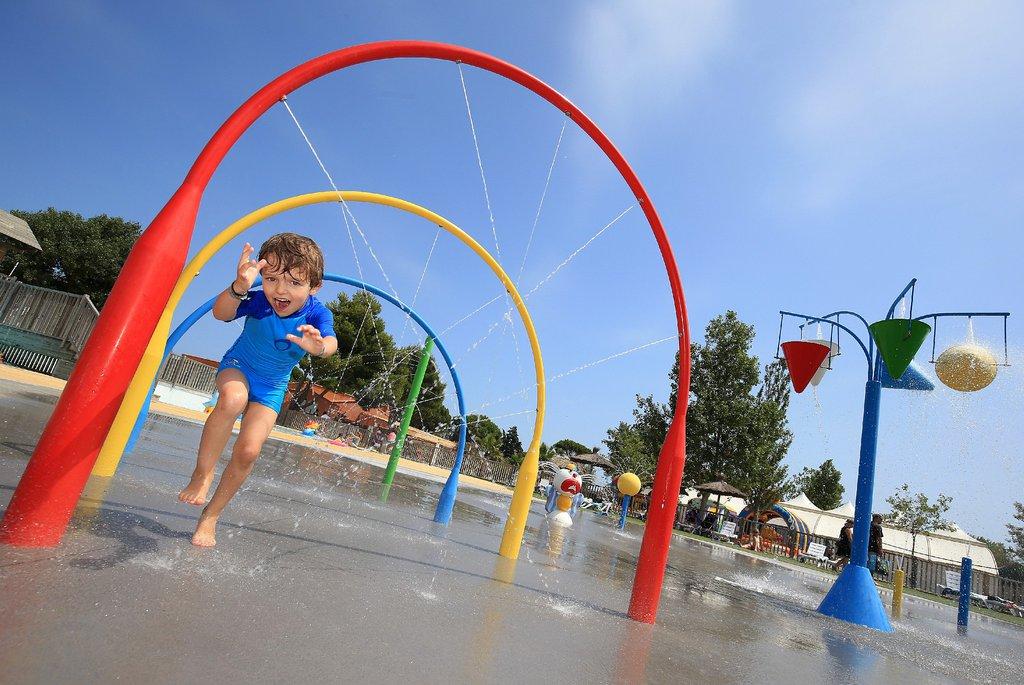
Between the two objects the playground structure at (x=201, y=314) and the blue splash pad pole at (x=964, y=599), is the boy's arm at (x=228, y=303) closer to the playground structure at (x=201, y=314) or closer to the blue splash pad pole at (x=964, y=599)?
the playground structure at (x=201, y=314)

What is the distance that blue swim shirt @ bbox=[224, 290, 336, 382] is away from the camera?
3027 millimetres

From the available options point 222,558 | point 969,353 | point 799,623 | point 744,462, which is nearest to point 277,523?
point 222,558

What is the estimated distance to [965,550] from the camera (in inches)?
1452

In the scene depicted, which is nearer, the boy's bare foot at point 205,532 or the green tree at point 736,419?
the boy's bare foot at point 205,532

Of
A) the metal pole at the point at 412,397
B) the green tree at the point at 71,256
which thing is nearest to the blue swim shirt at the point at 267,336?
the metal pole at the point at 412,397

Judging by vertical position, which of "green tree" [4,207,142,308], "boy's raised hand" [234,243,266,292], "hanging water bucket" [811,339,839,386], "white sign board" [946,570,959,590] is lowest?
"white sign board" [946,570,959,590]

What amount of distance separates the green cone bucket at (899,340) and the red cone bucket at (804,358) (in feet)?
2.54

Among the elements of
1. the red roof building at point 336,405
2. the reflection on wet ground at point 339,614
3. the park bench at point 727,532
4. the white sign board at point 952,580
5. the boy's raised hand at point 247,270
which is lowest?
the reflection on wet ground at point 339,614

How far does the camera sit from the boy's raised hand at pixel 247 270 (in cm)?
265

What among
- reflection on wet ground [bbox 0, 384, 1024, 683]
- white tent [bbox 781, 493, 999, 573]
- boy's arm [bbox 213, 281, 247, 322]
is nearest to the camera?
reflection on wet ground [bbox 0, 384, 1024, 683]

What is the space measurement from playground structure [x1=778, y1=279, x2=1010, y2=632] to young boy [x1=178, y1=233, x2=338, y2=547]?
6494 millimetres

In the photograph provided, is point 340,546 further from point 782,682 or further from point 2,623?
point 782,682

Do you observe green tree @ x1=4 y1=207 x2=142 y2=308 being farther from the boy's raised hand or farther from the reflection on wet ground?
the boy's raised hand

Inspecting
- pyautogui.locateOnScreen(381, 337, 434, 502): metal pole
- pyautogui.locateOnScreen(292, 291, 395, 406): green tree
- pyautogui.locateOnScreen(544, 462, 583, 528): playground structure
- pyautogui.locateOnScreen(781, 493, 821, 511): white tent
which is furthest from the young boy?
pyautogui.locateOnScreen(781, 493, 821, 511): white tent
